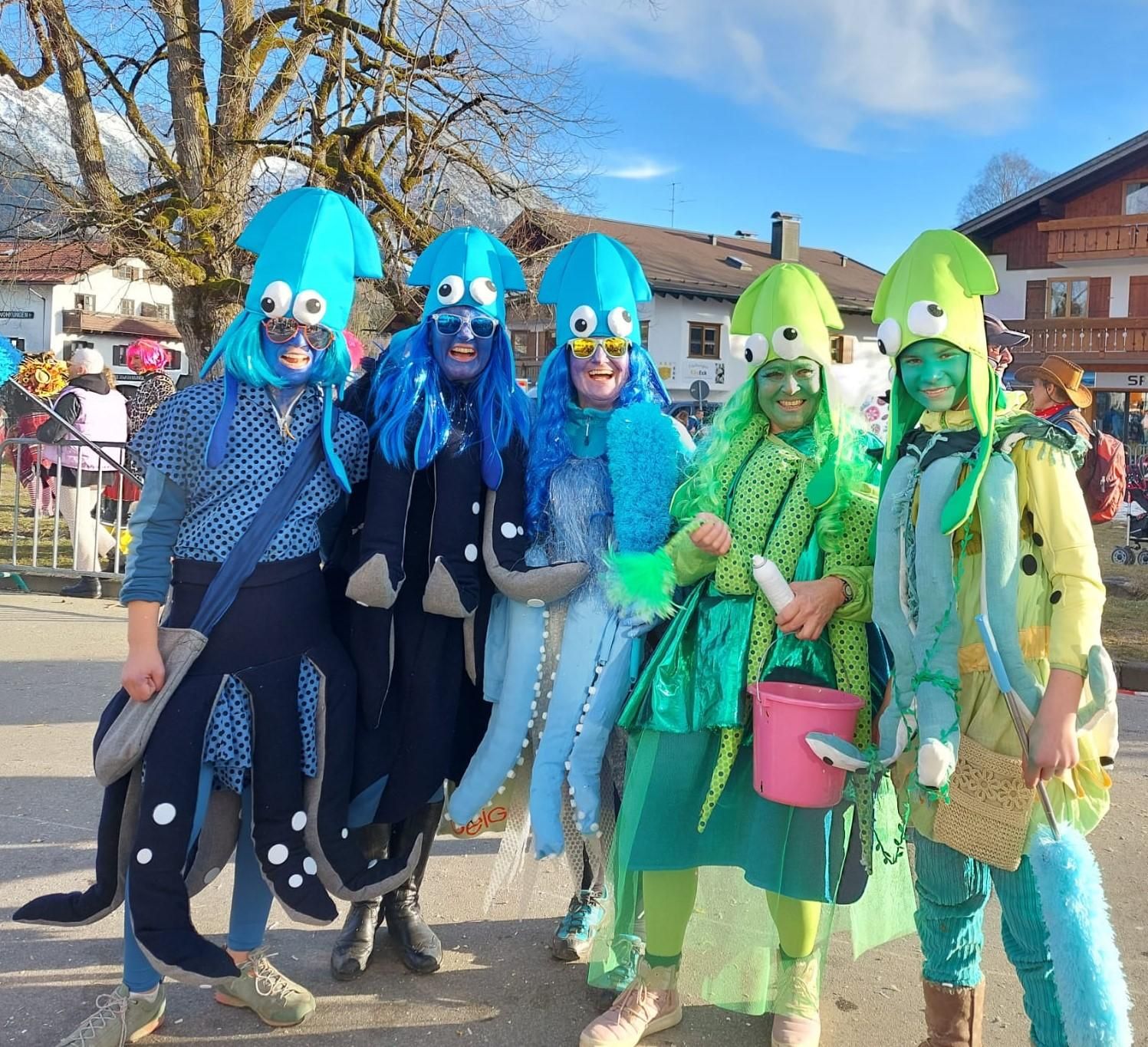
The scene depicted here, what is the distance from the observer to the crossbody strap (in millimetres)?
2291

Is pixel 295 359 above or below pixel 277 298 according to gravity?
below

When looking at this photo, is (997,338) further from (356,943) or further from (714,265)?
(714,265)

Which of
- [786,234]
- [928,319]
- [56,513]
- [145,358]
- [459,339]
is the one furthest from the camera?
[786,234]

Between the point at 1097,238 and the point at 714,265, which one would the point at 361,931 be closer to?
the point at 1097,238

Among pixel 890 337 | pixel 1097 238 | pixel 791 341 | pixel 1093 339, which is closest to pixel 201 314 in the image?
pixel 791 341

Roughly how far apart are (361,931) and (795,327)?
1.96 meters

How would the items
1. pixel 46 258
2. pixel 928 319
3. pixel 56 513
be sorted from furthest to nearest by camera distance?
pixel 46 258
pixel 56 513
pixel 928 319

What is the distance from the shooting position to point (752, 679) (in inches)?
93.3

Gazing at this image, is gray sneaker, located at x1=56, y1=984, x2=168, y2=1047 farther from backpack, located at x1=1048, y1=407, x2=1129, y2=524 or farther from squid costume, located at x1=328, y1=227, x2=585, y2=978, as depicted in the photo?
backpack, located at x1=1048, y1=407, x2=1129, y2=524

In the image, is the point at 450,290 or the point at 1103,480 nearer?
the point at 450,290

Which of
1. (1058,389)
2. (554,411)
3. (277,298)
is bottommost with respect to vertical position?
(554,411)

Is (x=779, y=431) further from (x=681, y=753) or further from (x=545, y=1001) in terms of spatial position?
(x=545, y=1001)

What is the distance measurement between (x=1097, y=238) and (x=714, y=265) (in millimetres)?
13275

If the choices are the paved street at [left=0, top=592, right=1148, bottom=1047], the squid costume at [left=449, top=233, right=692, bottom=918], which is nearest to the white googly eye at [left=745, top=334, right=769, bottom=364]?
the squid costume at [left=449, top=233, right=692, bottom=918]
